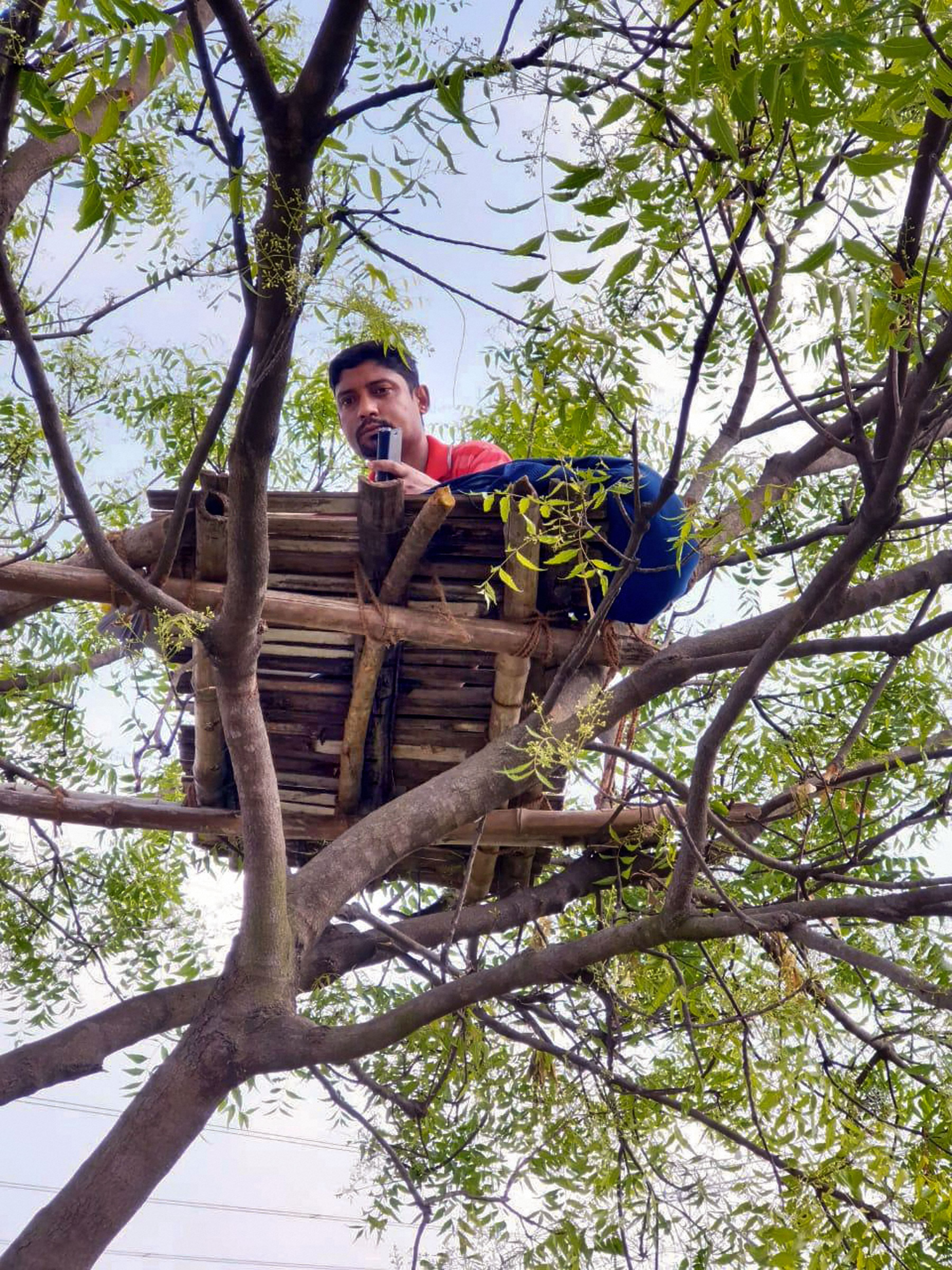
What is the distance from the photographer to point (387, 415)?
3.85 m

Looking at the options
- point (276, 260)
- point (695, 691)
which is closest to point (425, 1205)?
point (695, 691)

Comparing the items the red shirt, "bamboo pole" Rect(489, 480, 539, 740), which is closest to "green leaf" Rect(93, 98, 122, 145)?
"bamboo pole" Rect(489, 480, 539, 740)

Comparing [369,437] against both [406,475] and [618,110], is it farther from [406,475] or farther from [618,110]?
[618,110]

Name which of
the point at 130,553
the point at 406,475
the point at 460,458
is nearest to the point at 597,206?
the point at 406,475

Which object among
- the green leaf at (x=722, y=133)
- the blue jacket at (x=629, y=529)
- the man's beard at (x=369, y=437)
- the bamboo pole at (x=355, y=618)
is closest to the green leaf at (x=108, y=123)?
the green leaf at (x=722, y=133)

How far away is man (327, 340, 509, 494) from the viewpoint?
377 centimetres

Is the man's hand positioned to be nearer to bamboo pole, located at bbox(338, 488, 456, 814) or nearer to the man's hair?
bamboo pole, located at bbox(338, 488, 456, 814)

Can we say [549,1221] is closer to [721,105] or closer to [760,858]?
[760,858]

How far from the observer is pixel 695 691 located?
4328mm

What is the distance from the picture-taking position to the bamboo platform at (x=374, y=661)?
9.70 ft

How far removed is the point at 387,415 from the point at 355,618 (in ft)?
3.73

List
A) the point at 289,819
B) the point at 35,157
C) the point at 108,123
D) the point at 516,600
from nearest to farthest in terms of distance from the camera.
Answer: the point at 108,123 → the point at 516,600 → the point at 35,157 → the point at 289,819

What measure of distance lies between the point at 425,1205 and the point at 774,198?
2842 mm

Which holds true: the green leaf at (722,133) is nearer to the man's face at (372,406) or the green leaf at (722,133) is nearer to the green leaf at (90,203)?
the green leaf at (90,203)
